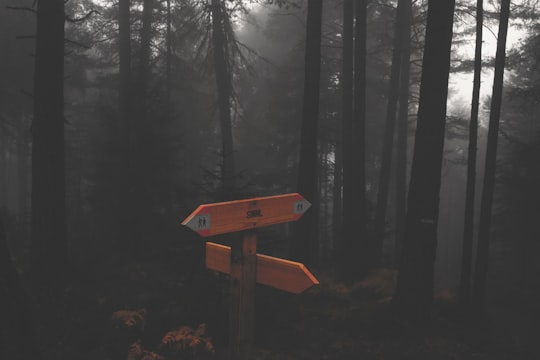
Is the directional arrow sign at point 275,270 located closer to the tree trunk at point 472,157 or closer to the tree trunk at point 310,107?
the tree trunk at point 310,107

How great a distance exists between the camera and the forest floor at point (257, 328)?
5897mm

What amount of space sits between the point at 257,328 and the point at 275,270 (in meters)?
4.22

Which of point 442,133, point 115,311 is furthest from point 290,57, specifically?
point 115,311

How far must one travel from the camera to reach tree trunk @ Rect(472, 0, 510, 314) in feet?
33.8

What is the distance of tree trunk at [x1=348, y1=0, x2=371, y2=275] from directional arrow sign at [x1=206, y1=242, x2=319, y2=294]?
32.2 feet

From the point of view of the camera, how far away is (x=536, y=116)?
2845 cm

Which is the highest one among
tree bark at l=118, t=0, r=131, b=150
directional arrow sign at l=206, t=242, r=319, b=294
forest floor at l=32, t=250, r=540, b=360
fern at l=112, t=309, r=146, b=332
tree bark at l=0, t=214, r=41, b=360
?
tree bark at l=118, t=0, r=131, b=150

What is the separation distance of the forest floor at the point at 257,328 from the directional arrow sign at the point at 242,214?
320 centimetres

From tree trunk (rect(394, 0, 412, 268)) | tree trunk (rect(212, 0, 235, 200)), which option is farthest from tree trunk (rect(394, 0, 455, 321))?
tree trunk (rect(212, 0, 235, 200))

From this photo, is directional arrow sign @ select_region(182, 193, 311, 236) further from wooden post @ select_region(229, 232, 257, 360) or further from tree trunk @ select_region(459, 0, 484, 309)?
tree trunk @ select_region(459, 0, 484, 309)

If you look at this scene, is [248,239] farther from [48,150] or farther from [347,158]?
[347,158]

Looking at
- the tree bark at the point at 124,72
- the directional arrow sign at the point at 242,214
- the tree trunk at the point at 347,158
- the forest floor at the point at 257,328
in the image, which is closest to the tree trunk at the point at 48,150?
the forest floor at the point at 257,328

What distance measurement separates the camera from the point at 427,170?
7.25 meters

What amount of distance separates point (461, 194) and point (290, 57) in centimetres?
4143
